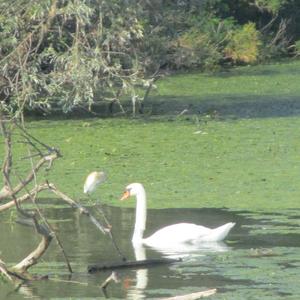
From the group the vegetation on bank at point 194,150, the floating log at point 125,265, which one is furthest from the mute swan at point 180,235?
the vegetation on bank at point 194,150

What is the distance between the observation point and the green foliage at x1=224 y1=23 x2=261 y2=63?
3241cm

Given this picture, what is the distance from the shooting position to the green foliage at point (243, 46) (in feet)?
106

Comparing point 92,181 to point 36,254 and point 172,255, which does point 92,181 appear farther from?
point 36,254

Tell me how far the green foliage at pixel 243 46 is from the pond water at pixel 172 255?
66.7ft

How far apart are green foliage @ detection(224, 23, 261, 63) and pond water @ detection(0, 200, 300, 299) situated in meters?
20.3

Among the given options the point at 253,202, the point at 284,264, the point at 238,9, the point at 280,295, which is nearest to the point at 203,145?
the point at 253,202

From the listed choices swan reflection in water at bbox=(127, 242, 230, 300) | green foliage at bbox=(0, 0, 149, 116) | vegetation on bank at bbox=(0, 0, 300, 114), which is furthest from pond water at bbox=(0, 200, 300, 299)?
green foliage at bbox=(0, 0, 149, 116)

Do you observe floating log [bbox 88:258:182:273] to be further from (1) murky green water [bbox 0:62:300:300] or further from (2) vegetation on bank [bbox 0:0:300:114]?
(2) vegetation on bank [bbox 0:0:300:114]

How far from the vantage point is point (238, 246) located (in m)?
10.4

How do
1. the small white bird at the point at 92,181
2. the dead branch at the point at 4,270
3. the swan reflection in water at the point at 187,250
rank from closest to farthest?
the dead branch at the point at 4,270
the swan reflection in water at the point at 187,250
the small white bird at the point at 92,181

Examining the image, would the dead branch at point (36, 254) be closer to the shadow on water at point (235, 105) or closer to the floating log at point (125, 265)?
the floating log at point (125, 265)

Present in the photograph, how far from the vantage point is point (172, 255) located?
1024 centimetres

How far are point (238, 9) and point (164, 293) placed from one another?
96.4 ft

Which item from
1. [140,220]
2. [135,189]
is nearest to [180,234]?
[140,220]
